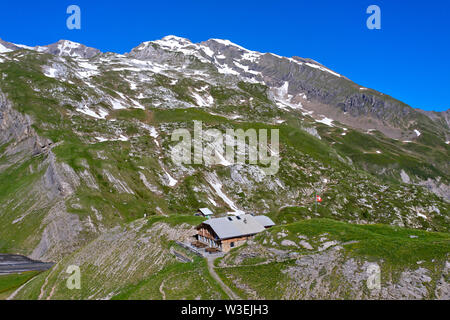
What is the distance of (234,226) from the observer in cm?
5672

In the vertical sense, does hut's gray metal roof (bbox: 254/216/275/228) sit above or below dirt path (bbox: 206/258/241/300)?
above

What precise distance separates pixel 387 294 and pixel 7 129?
199m

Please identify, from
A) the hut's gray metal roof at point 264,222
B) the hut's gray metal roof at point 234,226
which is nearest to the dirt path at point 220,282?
the hut's gray metal roof at point 234,226

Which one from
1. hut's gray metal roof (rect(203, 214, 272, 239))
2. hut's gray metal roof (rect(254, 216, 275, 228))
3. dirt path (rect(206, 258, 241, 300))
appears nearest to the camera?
dirt path (rect(206, 258, 241, 300))

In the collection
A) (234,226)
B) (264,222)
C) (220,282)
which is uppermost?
(264,222)

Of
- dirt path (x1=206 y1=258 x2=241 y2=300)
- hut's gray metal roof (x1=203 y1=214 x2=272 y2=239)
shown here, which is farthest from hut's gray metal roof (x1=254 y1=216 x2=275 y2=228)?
dirt path (x1=206 y1=258 x2=241 y2=300)

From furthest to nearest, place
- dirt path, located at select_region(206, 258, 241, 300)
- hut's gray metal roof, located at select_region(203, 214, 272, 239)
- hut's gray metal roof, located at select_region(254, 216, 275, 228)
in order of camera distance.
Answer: hut's gray metal roof, located at select_region(254, 216, 275, 228) < hut's gray metal roof, located at select_region(203, 214, 272, 239) < dirt path, located at select_region(206, 258, 241, 300)

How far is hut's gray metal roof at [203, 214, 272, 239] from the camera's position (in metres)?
54.0

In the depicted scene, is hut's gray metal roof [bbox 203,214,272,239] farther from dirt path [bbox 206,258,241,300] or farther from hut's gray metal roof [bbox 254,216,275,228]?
dirt path [bbox 206,258,241,300]

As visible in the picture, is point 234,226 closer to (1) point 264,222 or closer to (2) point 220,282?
(1) point 264,222

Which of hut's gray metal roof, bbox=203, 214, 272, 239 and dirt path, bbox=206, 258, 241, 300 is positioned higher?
hut's gray metal roof, bbox=203, 214, 272, 239

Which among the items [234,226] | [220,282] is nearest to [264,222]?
[234,226]

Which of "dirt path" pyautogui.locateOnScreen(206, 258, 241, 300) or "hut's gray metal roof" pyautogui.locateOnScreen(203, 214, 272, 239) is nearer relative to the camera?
"dirt path" pyautogui.locateOnScreen(206, 258, 241, 300)

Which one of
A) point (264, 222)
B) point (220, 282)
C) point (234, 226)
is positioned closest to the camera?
point (220, 282)
